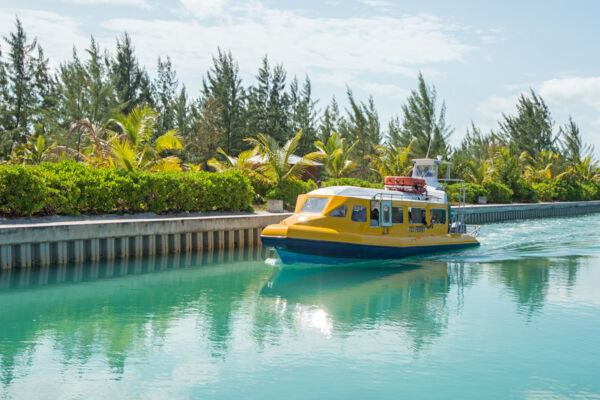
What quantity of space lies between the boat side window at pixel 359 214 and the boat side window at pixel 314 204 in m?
0.90

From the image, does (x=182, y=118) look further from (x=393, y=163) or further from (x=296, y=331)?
(x=296, y=331)

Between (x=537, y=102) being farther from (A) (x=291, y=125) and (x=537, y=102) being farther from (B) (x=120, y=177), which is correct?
(B) (x=120, y=177)

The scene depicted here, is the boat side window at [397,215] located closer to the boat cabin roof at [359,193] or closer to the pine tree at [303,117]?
the boat cabin roof at [359,193]

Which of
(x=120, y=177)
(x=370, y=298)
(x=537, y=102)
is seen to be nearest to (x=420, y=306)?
(x=370, y=298)

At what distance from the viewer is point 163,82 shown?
51375 millimetres

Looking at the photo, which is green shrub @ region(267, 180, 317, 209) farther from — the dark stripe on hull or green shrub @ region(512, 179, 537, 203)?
green shrub @ region(512, 179, 537, 203)

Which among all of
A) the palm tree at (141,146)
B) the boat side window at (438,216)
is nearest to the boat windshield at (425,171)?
the boat side window at (438,216)

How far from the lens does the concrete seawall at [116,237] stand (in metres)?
14.7

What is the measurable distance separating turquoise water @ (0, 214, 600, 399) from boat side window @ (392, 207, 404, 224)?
157 centimetres

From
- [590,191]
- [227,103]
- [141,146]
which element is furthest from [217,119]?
[590,191]

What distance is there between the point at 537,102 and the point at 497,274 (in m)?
50.1

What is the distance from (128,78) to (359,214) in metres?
35.5

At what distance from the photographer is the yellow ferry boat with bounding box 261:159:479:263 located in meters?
15.4

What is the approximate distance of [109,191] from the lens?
59.2 feet
